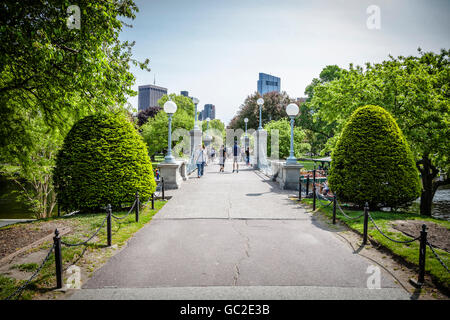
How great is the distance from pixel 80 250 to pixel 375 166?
8201 millimetres

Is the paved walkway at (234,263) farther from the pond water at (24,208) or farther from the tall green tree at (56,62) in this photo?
the pond water at (24,208)

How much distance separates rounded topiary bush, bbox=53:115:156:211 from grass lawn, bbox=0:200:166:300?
1.81 feet

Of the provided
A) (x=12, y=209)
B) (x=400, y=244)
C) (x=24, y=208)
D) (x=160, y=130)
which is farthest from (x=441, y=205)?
(x=12, y=209)

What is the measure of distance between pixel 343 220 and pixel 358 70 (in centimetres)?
1143

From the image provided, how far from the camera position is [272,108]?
4606 cm

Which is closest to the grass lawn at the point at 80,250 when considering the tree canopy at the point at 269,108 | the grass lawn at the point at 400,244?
the grass lawn at the point at 400,244

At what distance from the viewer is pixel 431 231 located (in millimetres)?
5809

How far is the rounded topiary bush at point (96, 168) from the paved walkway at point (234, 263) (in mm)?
1471

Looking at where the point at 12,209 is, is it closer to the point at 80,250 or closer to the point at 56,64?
the point at 56,64

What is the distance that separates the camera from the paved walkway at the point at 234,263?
3.67 meters

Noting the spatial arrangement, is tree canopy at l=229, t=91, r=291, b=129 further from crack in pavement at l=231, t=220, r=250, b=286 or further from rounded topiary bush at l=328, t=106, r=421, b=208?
crack in pavement at l=231, t=220, r=250, b=286

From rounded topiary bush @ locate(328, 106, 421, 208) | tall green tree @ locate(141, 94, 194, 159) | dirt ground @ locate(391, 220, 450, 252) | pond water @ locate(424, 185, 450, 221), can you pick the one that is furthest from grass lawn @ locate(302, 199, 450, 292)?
tall green tree @ locate(141, 94, 194, 159)

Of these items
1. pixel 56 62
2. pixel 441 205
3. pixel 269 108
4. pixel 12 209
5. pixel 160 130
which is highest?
pixel 269 108
